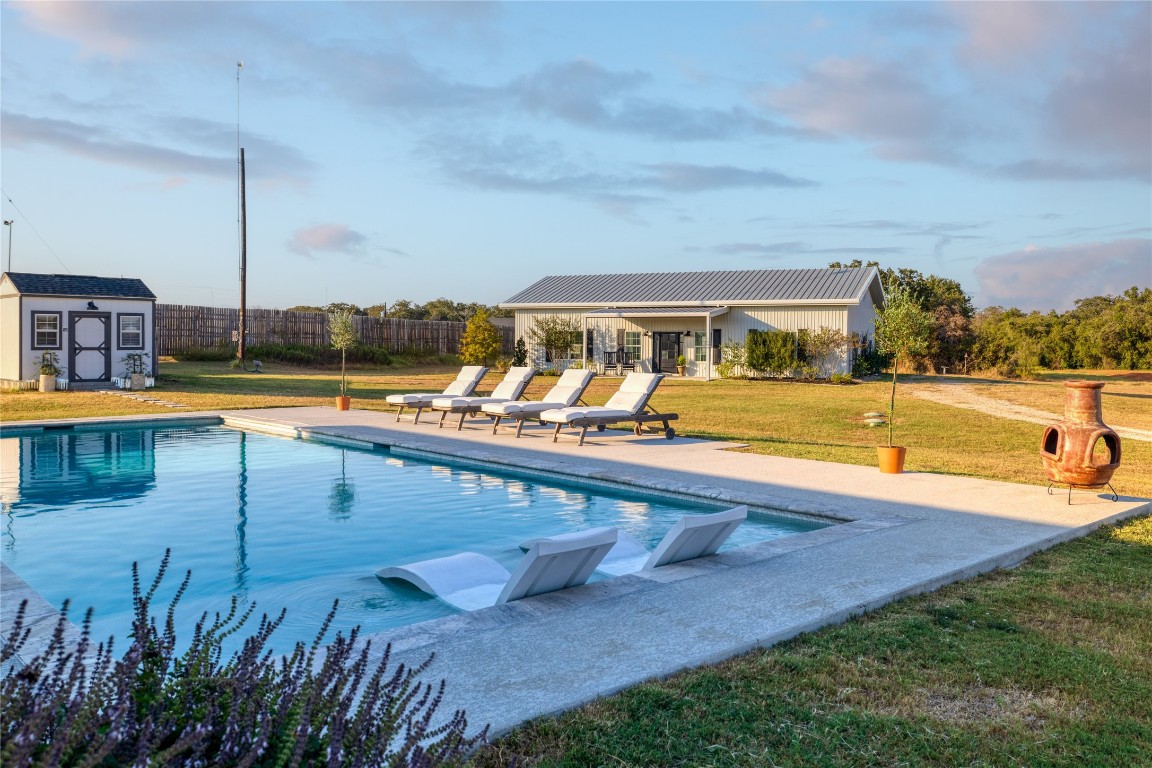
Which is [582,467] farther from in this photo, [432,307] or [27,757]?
[432,307]

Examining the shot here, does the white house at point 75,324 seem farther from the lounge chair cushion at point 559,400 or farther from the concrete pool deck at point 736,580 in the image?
the concrete pool deck at point 736,580

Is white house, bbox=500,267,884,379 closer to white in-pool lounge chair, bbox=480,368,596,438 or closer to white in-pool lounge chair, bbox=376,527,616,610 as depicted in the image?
white in-pool lounge chair, bbox=480,368,596,438

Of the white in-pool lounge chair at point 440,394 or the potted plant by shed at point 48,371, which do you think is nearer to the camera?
the white in-pool lounge chair at point 440,394

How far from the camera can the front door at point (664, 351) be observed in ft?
100.0

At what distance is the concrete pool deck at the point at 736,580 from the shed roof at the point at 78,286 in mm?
16537

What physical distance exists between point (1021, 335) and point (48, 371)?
3494 centimetres

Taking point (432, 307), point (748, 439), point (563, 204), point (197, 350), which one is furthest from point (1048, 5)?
point (432, 307)

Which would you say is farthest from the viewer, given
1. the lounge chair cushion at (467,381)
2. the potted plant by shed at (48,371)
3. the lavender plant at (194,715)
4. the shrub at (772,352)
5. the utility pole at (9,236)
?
the shrub at (772,352)

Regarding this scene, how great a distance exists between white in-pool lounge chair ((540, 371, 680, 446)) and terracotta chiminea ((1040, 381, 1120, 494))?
18.3 ft

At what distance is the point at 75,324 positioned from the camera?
71.3 feet

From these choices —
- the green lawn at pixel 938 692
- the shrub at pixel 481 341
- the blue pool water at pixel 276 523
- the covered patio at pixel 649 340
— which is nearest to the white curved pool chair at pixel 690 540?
the blue pool water at pixel 276 523

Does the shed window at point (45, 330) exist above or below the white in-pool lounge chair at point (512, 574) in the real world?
above

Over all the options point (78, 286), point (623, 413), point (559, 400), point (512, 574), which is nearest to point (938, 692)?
point (512, 574)

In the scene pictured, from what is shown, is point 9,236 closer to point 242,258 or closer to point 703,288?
point 242,258
